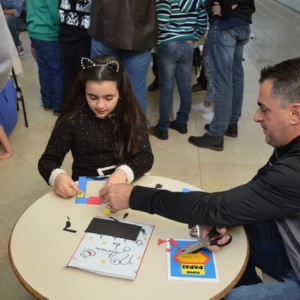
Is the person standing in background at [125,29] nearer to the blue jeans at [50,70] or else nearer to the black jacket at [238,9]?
the black jacket at [238,9]

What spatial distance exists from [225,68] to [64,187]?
1.84 metres

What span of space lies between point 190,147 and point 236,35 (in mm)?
949

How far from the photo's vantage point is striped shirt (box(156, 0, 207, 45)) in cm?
274

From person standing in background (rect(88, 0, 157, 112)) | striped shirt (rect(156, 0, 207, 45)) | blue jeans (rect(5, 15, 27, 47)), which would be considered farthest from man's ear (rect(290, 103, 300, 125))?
blue jeans (rect(5, 15, 27, 47))

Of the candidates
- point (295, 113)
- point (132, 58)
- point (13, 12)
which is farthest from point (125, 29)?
Result: point (13, 12)

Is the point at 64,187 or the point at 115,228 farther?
the point at 64,187

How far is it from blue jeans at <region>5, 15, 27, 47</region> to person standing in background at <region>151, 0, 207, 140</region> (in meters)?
3.01

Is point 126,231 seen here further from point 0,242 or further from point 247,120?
point 247,120

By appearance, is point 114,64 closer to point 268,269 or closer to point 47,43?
point 268,269

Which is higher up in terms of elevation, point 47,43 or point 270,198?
point 270,198

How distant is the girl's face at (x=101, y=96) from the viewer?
1590 mm

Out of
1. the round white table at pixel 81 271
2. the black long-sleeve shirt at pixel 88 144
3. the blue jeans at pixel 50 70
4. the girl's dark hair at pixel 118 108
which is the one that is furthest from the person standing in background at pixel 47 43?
the round white table at pixel 81 271

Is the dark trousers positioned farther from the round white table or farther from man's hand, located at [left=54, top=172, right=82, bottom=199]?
man's hand, located at [left=54, top=172, right=82, bottom=199]

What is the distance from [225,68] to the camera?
2.78 meters
